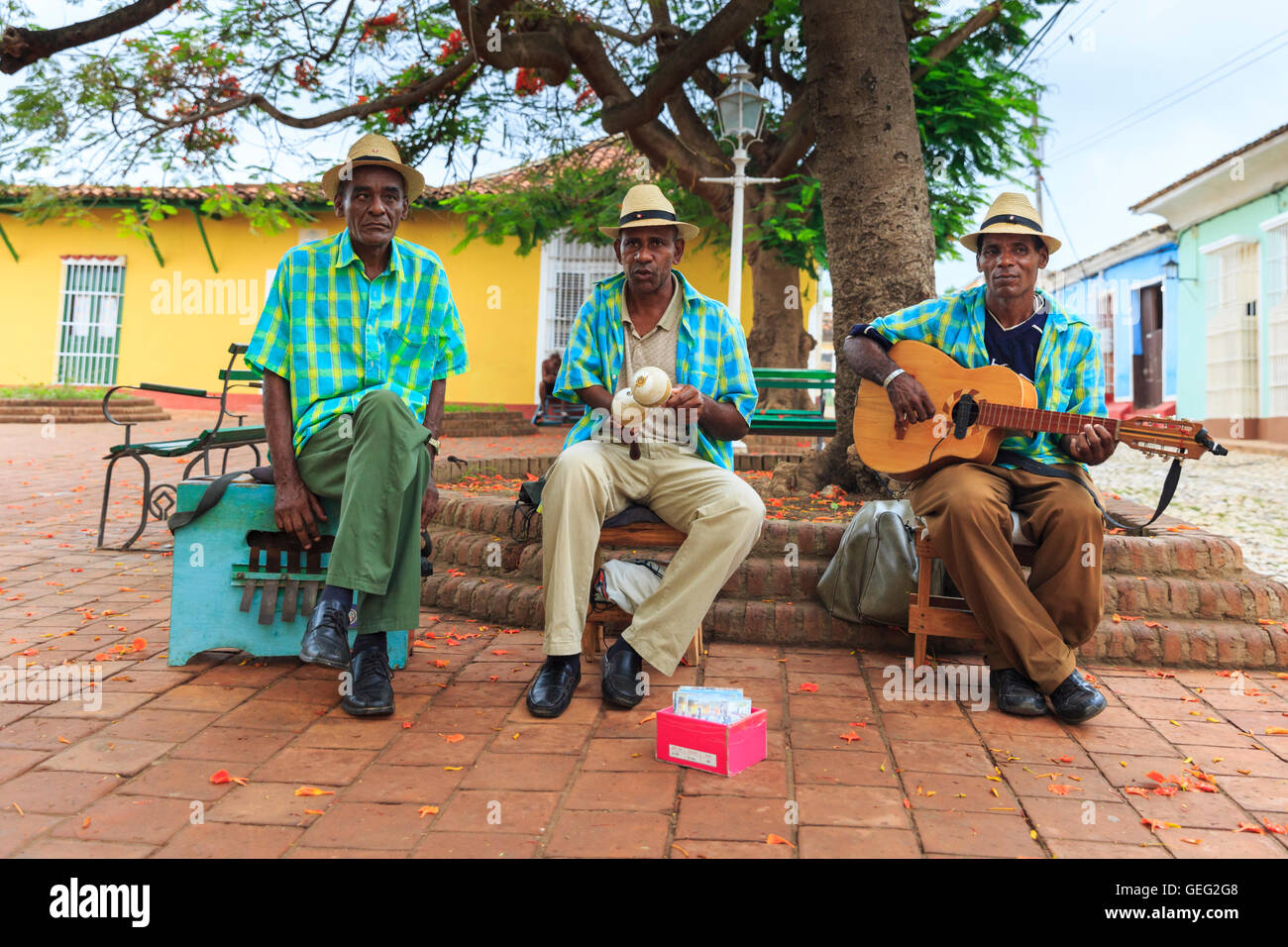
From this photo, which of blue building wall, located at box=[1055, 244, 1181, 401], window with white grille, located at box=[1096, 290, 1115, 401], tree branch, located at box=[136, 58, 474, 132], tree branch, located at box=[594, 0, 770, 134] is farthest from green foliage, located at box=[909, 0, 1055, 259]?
window with white grille, located at box=[1096, 290, 1115, 401]

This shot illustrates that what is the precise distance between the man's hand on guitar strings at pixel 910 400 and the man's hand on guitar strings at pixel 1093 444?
507 millimetres

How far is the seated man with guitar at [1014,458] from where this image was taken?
125 inches

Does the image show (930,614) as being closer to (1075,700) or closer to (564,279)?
(1075,700)

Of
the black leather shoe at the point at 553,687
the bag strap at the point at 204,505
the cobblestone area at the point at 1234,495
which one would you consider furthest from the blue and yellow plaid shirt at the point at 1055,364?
the bag strap at the point at 204,505

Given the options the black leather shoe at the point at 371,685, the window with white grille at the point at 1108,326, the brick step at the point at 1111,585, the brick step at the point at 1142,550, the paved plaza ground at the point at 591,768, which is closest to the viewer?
the paved plaza ground at the point at 591,768

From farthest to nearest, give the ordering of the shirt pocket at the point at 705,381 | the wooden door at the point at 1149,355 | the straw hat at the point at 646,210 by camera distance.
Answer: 1. the wooden door at the point at 1149,355
2. the shirt pocket at the point at 705,381
3. the straw hat at the point at 646,210

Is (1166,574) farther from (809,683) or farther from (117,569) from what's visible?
(117,569)

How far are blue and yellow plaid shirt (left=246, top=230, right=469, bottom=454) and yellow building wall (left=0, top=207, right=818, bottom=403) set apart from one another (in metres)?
12.1

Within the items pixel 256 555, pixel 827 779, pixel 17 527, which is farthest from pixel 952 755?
pixel 17 527

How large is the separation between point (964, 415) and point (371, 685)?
7.50 feet

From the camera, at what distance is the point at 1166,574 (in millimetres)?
4035

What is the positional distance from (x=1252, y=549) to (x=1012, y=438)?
3307 millimetres

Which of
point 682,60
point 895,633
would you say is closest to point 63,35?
point 682,60

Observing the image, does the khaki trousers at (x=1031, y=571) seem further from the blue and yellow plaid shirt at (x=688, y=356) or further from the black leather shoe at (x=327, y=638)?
the black leather shoe at (x=327, y=638)
